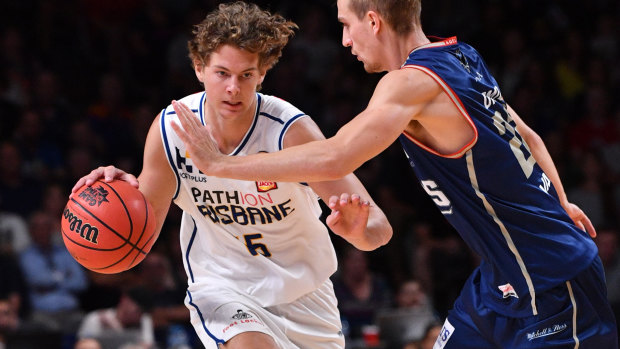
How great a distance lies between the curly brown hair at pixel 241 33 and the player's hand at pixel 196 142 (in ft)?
1.69

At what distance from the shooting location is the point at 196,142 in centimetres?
354

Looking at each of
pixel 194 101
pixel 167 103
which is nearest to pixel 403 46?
pixel 194 101

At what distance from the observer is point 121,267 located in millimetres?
4055

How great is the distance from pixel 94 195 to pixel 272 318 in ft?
3.59

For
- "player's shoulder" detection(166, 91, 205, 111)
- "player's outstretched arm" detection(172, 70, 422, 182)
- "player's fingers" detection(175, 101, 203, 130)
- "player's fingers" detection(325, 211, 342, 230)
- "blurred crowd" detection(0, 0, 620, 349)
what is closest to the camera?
"player's outstretched arm" detection(172, 70, 422, 182)

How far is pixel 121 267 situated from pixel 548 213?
6.74 feet

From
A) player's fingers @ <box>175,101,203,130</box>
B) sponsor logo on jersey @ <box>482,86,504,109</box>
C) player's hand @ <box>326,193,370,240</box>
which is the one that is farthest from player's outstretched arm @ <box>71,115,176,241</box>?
sponsor logo on jersey @ <box>482,86,504,109</box>

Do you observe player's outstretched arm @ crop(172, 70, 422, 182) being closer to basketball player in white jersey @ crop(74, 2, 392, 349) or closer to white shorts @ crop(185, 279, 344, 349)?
basketball player in white jersey @ crop(74, 2, 392, 349)

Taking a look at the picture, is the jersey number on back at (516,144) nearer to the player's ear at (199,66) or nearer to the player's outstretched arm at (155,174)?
the player's ear at (199,66)

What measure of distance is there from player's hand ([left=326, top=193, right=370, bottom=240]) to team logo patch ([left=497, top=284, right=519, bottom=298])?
0.65 m

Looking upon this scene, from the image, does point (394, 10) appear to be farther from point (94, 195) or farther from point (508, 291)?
point (94, 195)

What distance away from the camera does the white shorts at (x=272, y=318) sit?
4027 millimetres

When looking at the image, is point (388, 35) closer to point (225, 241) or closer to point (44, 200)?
point (225, 241)

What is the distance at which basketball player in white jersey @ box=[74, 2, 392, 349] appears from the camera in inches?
159
